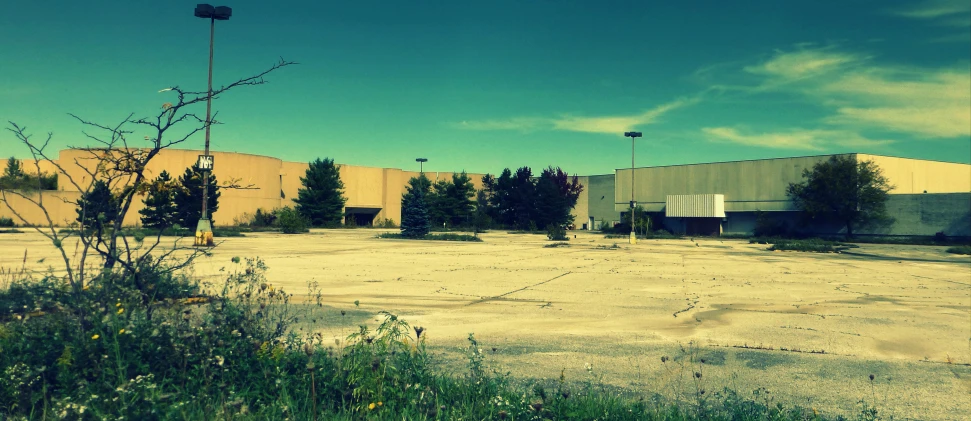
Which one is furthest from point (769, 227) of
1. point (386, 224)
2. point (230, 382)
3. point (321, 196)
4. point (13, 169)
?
point (13, 169)

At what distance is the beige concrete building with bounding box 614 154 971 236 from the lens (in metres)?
48.8

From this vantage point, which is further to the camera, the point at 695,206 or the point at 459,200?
the point at 459,200

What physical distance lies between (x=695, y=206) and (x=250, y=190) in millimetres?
43127

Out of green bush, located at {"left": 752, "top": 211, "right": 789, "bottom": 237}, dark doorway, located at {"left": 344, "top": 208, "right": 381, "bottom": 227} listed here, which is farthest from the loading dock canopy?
dark doorway, located at {"left": 344, "top": 208, "right": 381, "bottom": 227}

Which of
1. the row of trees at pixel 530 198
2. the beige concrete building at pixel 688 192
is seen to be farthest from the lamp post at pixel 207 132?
the row of trees at pixel 530 198

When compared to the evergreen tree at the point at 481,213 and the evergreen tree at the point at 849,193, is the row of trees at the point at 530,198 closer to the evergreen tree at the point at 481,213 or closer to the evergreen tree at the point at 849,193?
the evergreen tree at the point at 481,213

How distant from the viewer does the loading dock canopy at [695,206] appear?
2330 inches

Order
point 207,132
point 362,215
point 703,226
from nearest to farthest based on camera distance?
point 207,132
point 703,226
point 362,215

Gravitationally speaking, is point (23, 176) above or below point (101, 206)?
above

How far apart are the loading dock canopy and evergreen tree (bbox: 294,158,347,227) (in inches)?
1345

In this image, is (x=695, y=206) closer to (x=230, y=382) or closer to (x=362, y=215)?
(x=362, y=215)

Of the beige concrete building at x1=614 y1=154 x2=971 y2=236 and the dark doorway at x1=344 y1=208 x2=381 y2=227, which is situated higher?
the beige concrete building at x1=614 y1=154 x2=971 y2=236

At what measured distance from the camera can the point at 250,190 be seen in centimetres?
5841

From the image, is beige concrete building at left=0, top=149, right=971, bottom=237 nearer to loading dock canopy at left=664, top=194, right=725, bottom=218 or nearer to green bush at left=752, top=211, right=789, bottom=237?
loading dock canopy at left=664, top=194, right=725, bottom=218
